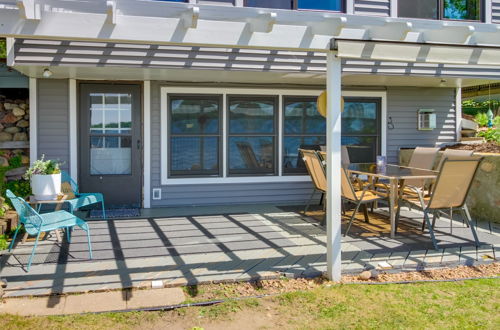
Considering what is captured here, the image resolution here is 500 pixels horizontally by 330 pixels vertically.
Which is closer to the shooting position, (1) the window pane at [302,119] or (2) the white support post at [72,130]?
(2) the white support post at [72,130]

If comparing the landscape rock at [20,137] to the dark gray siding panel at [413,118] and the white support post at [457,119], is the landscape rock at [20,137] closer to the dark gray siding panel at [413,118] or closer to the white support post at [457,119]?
the dark gray siding panel at [413,118]

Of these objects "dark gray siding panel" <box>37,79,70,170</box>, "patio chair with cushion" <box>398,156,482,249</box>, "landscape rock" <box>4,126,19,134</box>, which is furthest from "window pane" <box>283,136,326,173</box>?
"landscape rock" <box>4,126,19,134</box>

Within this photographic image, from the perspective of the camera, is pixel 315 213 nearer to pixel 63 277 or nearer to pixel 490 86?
pixel 63 277

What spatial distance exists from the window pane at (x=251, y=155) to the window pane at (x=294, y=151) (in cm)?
25

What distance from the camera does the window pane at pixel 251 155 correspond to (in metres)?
7.30

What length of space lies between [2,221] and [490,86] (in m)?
8.81

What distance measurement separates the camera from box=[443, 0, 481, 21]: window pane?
23.3ft

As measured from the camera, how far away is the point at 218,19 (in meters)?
3.34

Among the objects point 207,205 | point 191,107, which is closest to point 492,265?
point 207,205

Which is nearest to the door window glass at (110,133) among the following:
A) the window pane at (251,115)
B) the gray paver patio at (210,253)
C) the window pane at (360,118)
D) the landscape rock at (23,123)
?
the landscape rock at (23,123)

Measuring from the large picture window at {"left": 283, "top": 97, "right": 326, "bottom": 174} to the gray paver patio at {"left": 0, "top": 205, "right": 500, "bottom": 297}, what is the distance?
5.55ft

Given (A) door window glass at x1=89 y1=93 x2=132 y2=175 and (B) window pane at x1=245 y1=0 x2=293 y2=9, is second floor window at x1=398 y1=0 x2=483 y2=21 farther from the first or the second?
(A) door window glass at x1=89 y1=93 x2=132 y2=175

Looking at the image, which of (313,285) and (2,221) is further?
(2,221)

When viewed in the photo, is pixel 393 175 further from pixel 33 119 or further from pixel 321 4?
pixel 33 119
